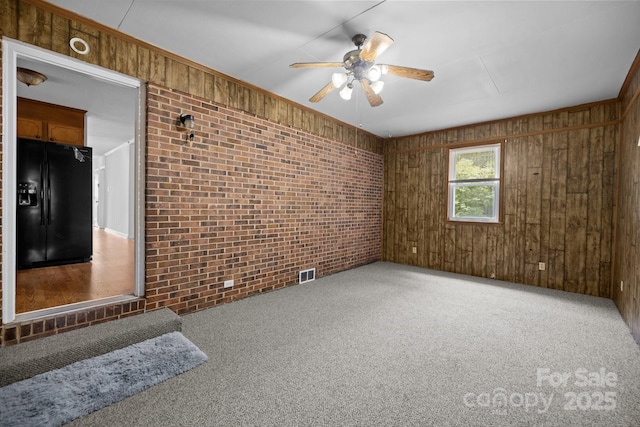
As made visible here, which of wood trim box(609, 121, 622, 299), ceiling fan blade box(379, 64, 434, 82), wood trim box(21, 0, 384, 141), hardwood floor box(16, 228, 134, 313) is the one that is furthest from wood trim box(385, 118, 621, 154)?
hardwood floor box(16, 228, 134, 313)

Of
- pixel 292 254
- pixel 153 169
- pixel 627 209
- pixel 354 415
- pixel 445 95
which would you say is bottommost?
pixel 354 415

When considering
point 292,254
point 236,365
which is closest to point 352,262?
point 292,254

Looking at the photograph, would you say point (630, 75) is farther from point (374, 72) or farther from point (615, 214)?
point (374, 72)

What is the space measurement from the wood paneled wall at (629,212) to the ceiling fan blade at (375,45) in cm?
256

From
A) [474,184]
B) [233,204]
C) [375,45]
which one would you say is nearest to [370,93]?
[375,45]

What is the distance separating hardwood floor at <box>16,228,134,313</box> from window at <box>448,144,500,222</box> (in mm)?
4997

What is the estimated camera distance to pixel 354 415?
153cm

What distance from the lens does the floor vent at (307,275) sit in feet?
13.5

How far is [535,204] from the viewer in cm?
415

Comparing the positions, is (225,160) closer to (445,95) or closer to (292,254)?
(292,254)

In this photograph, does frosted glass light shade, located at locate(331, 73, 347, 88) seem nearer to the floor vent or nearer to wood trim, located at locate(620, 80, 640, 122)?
the floor vent

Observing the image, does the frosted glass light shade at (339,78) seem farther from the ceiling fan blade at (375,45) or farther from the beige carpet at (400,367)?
the beige carpet at (400,367)

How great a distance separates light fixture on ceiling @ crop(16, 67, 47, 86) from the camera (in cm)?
300

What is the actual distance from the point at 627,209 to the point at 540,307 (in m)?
1.39
